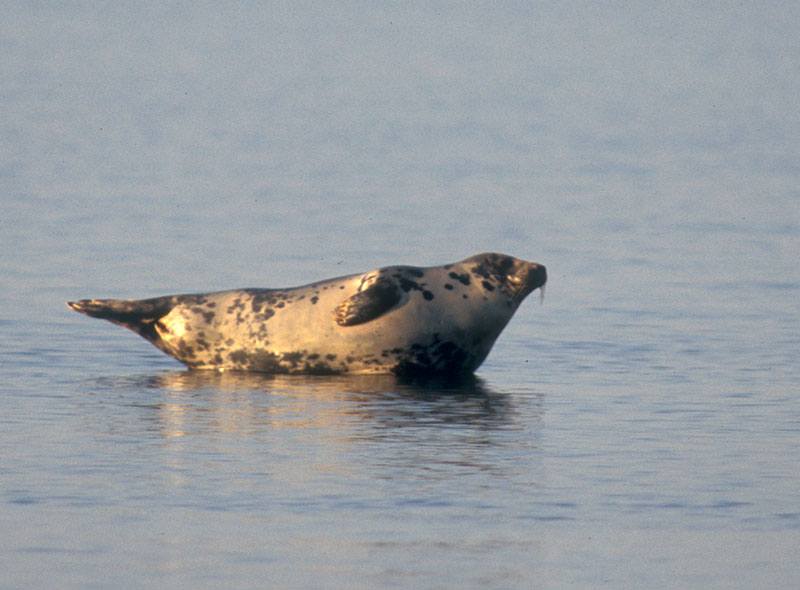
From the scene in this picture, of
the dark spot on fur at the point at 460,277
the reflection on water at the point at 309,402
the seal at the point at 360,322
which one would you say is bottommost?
the reflection on water at the point at 309,402

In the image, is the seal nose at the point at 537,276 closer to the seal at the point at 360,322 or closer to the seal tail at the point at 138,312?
the seal at the point at 360,322

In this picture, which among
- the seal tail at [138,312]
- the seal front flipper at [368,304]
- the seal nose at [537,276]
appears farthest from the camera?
the seal tail at [138,312]

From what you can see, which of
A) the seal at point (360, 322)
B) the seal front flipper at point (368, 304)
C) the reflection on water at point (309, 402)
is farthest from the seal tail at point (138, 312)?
the seal front flipper at point (368, 304)

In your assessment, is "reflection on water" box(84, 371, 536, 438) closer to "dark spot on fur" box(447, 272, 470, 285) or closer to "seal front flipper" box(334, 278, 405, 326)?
"seal front flipper" box(334, 278, 405, 326)

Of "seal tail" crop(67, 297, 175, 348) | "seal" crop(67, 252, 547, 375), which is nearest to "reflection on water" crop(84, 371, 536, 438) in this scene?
"seal" crop(67, 252, 547, 375)

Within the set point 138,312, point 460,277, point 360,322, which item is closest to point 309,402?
point 360,322

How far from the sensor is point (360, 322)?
47.8ft

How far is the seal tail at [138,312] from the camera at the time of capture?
15.4m

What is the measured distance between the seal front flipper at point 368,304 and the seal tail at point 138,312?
1556 mm

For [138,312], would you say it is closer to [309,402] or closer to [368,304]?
[368,304]

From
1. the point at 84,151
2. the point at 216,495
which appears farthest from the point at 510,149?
the point at 216,495

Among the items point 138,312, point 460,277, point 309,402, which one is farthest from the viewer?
point 138,312

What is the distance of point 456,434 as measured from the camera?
11.4 meters

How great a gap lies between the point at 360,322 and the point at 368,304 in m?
0.15
